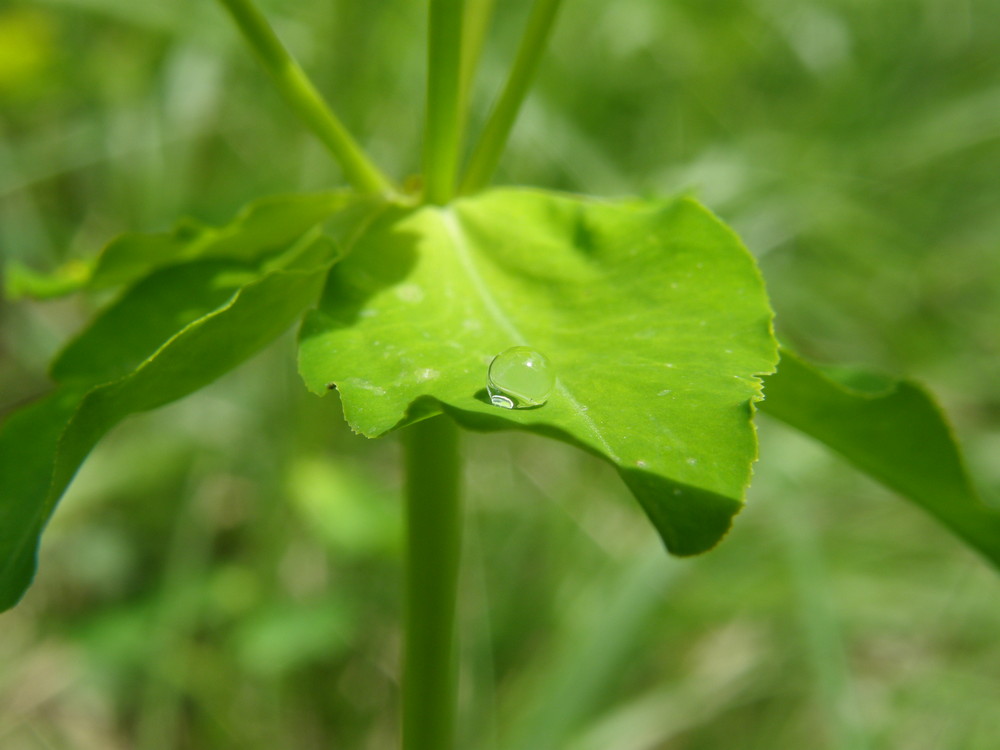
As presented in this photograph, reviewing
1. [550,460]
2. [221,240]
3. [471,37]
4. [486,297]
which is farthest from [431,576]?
[550,460]

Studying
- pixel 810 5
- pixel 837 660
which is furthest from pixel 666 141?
pixel 837 660

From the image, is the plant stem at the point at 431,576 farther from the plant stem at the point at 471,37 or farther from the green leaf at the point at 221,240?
the plant stem at the point at 471,37

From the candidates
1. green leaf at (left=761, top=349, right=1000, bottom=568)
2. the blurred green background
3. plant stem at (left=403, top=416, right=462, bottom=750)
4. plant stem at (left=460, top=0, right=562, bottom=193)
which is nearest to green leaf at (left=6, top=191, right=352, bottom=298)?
plant stem at (left=460, top=0, right=562, bottom=193)

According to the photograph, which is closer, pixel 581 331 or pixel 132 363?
pixel 581 331

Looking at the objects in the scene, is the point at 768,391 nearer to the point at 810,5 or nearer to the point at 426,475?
the point at 426,475

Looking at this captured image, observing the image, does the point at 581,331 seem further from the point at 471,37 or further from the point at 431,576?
the point at 471,37
